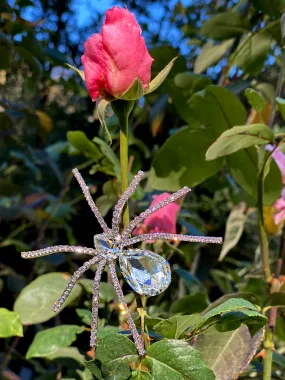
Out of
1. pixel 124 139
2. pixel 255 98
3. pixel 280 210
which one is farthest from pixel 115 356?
pixel 280 210

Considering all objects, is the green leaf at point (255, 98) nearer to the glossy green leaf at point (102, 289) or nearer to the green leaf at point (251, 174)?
the green leaf at point (251, 174)

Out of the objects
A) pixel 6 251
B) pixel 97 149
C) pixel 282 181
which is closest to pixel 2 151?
pixel 6 251

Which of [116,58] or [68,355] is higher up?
[116,58]

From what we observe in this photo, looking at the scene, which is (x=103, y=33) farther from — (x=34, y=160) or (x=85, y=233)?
(x=34, y=160)

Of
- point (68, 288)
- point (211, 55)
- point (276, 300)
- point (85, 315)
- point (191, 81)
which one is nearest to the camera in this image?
point (68, 288)

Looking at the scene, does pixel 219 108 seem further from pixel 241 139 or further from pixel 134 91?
pixel 134 91

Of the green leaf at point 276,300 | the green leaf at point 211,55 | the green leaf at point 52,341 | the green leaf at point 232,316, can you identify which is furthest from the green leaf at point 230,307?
the green leaf at point 211,55
